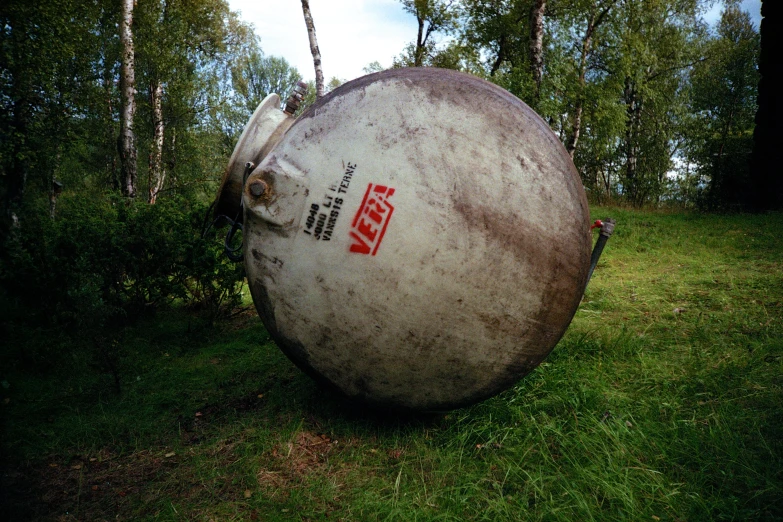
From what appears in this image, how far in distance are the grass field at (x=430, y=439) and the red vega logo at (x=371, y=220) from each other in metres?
1.34

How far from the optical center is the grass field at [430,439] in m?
2.57

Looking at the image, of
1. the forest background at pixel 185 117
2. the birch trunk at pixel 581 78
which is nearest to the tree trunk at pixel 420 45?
the forest background at pixel 185 117

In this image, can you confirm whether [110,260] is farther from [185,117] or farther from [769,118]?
[769,118]

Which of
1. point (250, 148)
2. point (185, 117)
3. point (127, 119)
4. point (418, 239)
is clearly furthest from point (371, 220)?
point (185, 117)

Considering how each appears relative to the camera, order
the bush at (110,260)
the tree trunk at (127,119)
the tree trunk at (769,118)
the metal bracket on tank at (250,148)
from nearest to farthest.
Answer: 1. the metal bracket on tank at (250,148)
2. the bush at (110,260)
3. the tree trunk at (127,119)
4. the tree trunk at (769,118)

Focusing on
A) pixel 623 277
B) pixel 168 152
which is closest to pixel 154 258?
pixel 623 277

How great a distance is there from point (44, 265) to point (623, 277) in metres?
7.16

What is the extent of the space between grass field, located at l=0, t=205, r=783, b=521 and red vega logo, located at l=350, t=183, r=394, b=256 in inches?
52.8

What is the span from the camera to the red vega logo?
Result: 7.94 ft

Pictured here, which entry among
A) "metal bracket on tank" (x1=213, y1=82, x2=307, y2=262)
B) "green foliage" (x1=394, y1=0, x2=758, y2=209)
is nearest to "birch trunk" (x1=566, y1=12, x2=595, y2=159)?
"green foliage" (x1=394, y1=0, x2=758, y2=209)

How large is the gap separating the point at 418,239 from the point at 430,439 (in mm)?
1397

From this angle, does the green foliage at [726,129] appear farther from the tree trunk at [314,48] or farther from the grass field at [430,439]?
the grass field at [430,439]

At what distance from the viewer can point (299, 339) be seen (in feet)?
8.95

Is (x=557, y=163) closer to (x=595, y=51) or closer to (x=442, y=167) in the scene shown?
(x=442, y=167)
